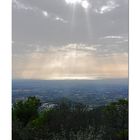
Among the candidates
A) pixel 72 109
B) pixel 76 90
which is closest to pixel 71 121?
pixel 72 109

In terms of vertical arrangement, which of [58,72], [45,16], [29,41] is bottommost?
[58,72]

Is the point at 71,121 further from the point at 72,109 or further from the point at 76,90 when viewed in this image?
the point at 76,90

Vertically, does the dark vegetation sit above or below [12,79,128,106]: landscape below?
below

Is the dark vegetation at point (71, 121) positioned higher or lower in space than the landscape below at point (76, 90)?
lower
